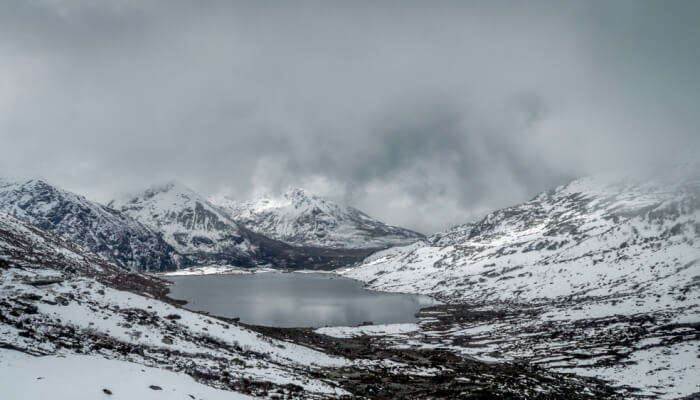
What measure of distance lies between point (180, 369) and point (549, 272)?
161 meters

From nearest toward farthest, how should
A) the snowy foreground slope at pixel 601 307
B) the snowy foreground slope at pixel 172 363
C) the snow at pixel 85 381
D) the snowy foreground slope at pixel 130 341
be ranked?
1. the snow at pixel 85 381
2. the snowy foreground slope at pixel 172 363
3. the snowy foreground slope at pixel 130 341
4. the snowy foreground slope at pixel 601 307

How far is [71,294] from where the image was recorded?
35812mm

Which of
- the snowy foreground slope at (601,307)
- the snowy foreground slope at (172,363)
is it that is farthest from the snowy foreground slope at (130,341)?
the snowy foreground slope at (601,307)

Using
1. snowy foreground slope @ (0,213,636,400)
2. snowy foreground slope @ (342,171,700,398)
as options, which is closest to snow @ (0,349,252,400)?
snowy foreground slope @ (0,213,636,400)

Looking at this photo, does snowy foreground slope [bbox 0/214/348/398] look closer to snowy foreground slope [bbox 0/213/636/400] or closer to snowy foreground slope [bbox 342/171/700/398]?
snowy foreground slope [bbox 0/213/636/400]

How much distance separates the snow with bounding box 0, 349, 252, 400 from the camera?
1413cm

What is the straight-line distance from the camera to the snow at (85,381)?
14133 mm

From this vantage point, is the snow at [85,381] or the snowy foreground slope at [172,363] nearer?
the snow at [85,381]

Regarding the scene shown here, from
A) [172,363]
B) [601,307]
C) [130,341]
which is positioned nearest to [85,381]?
[172,363]

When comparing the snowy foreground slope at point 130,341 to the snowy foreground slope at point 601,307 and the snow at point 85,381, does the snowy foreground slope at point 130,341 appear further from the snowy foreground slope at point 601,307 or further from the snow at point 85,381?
the snowy foreground slope at point 601,307

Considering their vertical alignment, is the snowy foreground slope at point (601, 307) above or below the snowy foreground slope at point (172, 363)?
above

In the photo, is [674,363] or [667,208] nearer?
[674,363]

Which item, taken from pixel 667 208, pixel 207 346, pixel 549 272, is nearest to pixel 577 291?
pixel 549 272

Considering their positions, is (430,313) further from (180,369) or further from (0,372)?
(0,372)
